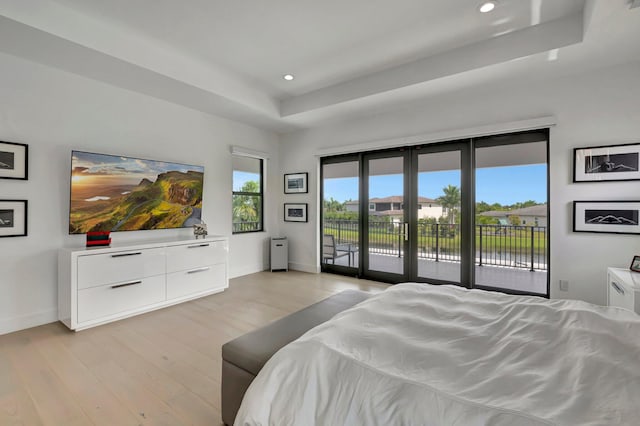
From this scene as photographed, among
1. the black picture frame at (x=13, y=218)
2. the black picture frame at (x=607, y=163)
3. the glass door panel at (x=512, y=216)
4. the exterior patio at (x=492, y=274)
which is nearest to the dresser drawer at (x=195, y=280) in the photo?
the black picture frame at (x=13, y=218)

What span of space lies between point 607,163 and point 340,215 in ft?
11.9

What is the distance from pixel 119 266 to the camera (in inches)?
129

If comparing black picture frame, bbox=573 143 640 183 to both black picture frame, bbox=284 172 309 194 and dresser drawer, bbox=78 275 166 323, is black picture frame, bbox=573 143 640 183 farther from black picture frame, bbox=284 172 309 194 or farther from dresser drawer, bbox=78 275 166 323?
dresser drawer, bbox=78 275 166 323

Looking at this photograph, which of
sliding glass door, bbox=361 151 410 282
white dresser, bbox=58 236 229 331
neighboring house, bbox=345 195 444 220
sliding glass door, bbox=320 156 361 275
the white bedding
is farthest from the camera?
sliding glass door, bbox=320 156 361 275

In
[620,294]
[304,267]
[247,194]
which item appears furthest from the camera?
[304,267]

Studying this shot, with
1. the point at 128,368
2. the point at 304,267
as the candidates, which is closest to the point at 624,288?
the point at 128,368

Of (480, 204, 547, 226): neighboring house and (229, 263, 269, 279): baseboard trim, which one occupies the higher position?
(480, 204, 547, 226): neighboring house

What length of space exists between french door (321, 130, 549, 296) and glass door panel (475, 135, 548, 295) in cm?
1

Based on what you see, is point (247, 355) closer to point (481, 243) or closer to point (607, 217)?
point (481, 243)

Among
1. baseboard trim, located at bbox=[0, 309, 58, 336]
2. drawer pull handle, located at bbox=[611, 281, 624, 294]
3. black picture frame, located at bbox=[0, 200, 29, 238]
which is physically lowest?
baseboard trim, located at bbox=[0, 309, 58, 336]

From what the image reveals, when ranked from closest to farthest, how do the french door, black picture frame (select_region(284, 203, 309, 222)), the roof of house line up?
the roof of house, the french door, black picture frame (select_region(284, 203, 309, 222))

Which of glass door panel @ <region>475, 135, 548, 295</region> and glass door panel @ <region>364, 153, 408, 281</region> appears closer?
glass door panel @ <region>475, 135, 548, 295</region>

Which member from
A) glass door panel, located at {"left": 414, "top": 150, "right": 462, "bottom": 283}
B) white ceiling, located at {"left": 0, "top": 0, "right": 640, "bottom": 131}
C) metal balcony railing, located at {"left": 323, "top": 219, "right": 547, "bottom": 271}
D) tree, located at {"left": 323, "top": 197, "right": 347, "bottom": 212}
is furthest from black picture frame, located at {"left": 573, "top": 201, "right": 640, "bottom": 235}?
tree, located at {"left": 323, "top": 197, "right": 347, "bottom": 212}

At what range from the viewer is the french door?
3824mm
